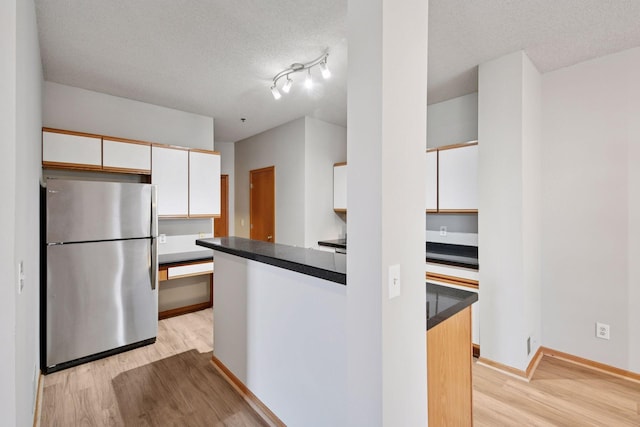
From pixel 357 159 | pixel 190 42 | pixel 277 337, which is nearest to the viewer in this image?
pixel 357 159

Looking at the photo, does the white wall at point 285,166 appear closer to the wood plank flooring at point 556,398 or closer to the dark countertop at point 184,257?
the dark countertop at point 184,257

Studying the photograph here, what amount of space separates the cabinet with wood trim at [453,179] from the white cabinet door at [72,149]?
3.45 m

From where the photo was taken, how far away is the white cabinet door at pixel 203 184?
12.1 ft

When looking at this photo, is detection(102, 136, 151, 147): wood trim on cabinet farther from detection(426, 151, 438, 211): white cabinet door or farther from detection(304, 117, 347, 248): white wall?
detection(426, 151, 438, 211): white cabinet door

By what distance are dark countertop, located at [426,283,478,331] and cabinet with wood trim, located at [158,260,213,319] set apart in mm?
2778

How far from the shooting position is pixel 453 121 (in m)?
3.47

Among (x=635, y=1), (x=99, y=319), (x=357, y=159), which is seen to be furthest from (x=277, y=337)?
(x=635, y=1)

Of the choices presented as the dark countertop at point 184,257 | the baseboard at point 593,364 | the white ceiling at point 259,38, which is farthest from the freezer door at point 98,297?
the baseboard at point 593,364

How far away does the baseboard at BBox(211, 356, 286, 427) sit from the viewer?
183 centimetres

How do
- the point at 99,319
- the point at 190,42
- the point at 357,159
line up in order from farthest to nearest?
1. the point at 99,319
2. the point at 190,42
3. the point at 357,159

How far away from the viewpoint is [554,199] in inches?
108

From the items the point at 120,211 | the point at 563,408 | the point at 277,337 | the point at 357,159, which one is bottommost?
the point at 563,408

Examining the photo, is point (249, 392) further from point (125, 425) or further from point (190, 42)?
point (190, 42)

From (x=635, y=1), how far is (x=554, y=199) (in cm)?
150
